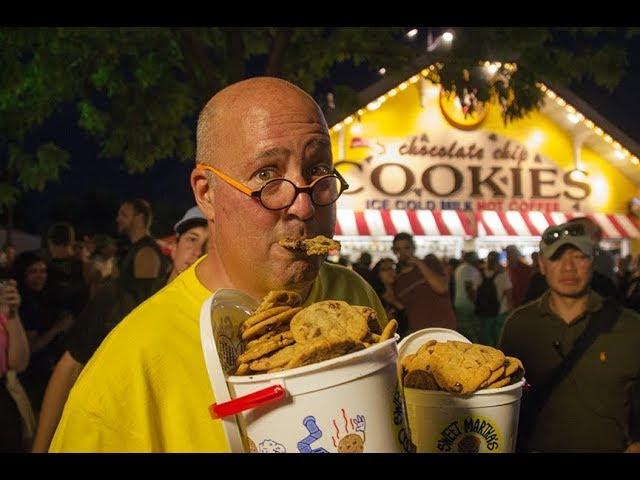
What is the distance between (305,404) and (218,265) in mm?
596

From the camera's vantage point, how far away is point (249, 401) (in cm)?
129

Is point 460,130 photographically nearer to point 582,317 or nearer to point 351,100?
point 351,100

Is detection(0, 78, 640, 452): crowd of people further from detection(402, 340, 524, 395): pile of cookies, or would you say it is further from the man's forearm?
detection(402, 340, 524, 395): pile of cookies

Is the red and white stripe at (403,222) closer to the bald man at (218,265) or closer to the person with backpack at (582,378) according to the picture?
the person with backpack at (582,378)

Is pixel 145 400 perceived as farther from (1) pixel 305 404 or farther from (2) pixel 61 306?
(2) pixel 61 306

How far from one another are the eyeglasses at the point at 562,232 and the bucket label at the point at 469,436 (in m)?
2.93

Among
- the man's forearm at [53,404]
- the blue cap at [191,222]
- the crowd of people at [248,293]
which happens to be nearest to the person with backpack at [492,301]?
the crowd of people at [248,293]

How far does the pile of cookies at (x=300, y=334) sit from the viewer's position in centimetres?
135

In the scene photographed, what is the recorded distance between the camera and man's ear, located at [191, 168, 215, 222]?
179cm

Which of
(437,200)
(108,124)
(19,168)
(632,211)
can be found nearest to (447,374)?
(108,124)

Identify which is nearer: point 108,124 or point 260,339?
point 260,339

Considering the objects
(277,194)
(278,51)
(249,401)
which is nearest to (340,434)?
(249,401)

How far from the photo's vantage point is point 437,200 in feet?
53.5
